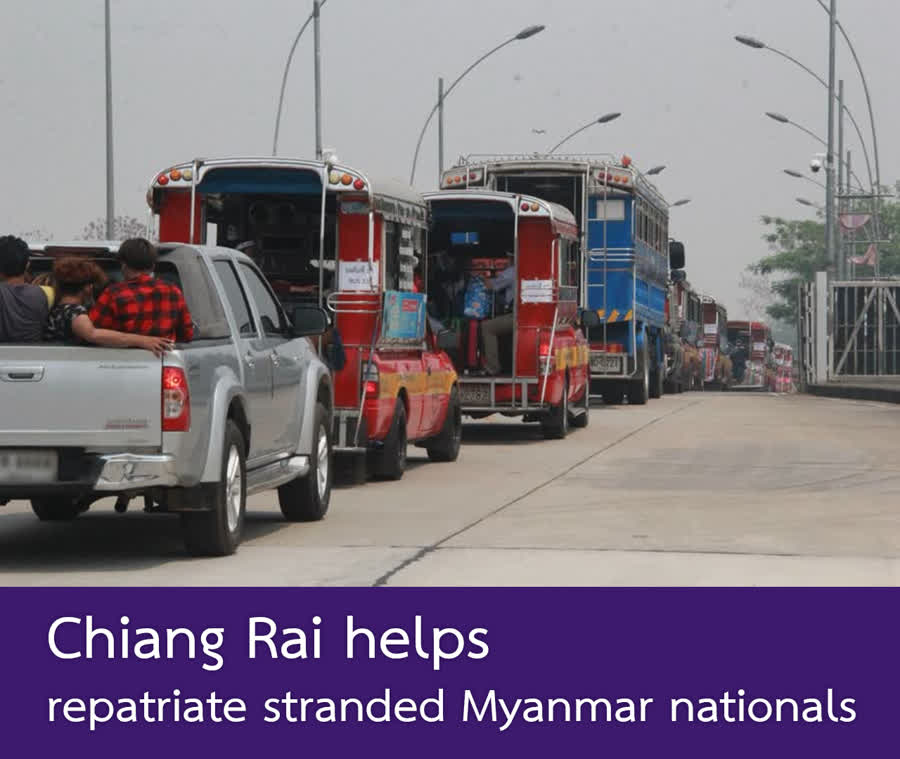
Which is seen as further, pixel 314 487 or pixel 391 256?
pixel 391 256

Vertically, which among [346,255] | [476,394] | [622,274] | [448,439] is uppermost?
[622,274]

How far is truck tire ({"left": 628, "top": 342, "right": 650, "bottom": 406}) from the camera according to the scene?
38.5 metres

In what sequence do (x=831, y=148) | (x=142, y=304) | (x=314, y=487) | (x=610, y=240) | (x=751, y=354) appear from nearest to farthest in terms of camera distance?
(x=142, y=304)
(x=314, y=487)
(x=610, y=240)
(x=831, y=148)
(x=751, y=354)

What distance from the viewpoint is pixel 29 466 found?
11469 millimetres

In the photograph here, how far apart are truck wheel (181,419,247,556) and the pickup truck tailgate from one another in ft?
2.06

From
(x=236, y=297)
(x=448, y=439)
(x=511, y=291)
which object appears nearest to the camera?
(x=236, y=297)

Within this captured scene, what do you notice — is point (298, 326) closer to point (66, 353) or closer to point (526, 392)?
point (66, 353)

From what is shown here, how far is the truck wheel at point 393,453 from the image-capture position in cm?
1842

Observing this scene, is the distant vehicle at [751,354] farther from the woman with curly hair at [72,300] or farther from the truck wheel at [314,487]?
the woman with curly hair at [72,300]

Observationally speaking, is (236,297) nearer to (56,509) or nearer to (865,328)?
(56,509)

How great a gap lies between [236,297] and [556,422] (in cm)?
1277

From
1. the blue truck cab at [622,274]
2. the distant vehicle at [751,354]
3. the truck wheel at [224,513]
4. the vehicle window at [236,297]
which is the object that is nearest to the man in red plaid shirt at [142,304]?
the truck wheel at [224,513]

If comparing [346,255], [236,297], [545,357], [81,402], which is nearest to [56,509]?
[236,297]

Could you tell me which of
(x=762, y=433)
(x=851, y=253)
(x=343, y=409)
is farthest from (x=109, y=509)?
(x=851, y=253)
